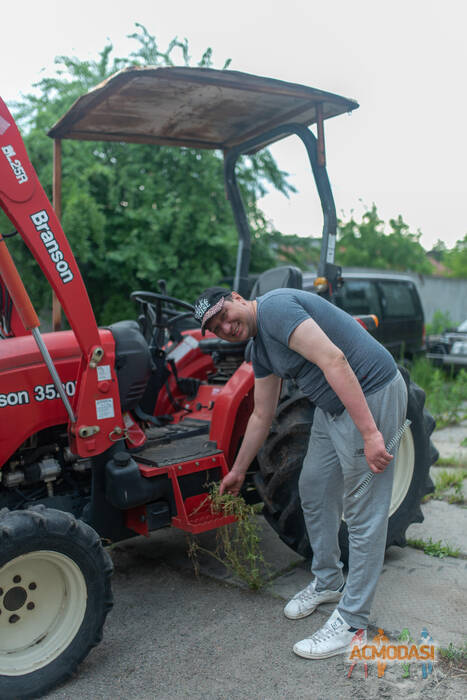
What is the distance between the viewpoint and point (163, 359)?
403 centimetres

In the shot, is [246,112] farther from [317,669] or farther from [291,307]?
[317,669]

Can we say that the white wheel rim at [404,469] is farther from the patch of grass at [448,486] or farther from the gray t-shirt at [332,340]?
the gray t-shirt at [332,340]

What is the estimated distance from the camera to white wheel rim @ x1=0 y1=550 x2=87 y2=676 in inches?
99.0

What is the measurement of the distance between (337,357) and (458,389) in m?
5.96

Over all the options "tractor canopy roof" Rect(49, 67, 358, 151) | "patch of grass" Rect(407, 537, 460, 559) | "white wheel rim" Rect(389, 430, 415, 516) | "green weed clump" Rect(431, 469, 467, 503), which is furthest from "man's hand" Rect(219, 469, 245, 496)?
"green weed clump" Rect(431, 469, 467, 503)

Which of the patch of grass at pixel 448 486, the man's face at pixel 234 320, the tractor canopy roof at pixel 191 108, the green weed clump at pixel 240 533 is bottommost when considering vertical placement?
the patch of grass at pixel 448 486

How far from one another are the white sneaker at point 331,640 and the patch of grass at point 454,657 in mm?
320

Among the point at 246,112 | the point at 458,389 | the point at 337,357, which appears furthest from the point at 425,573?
the point at 458,389

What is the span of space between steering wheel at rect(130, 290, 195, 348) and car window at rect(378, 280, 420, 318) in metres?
6.36

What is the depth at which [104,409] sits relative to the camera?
2.98 m

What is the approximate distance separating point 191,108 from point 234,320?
5.83 ft

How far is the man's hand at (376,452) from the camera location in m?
2.48

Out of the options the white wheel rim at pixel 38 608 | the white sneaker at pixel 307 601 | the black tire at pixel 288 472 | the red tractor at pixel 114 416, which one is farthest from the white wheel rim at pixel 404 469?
the white wheel rim at pixel 38 608

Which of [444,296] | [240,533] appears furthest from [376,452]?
[444,296]
